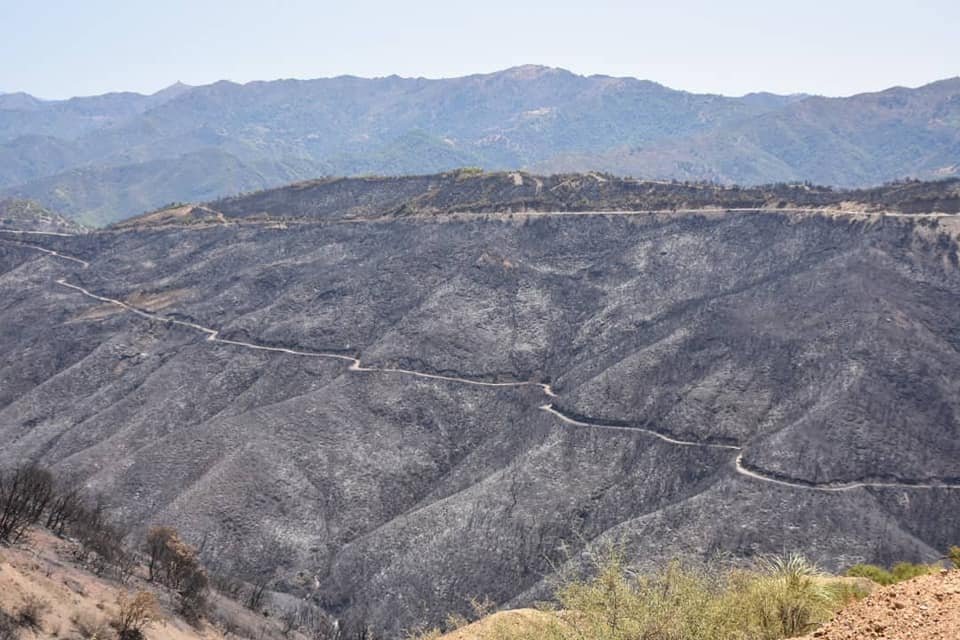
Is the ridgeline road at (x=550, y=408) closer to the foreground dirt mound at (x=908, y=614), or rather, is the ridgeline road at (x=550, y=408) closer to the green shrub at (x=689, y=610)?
the green shrub at (x=689, y=610)

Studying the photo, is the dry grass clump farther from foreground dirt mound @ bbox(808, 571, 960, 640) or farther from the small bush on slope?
the small bush on slope

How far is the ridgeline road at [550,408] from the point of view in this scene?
192ft

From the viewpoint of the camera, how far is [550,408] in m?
78.2

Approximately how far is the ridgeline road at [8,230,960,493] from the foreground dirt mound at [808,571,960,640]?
137ft

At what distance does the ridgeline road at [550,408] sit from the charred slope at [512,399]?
1.42 feet

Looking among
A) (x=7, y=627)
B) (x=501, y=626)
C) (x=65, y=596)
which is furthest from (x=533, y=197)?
(x=7, y=627)

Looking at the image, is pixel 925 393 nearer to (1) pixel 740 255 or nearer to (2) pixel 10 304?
(1) pixel 740 255

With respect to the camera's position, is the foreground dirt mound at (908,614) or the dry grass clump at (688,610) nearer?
the foreground dirt mound at (908,614)

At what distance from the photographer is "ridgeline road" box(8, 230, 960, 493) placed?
58.7 metres

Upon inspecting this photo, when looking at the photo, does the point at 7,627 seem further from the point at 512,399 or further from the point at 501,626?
the point at 512,399

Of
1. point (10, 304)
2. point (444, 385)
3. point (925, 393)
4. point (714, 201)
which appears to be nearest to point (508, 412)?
point (444, 385)

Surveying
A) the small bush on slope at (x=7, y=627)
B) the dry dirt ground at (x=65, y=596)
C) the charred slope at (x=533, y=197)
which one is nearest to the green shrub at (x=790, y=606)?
the small bush on slope at (x=7, y=627)

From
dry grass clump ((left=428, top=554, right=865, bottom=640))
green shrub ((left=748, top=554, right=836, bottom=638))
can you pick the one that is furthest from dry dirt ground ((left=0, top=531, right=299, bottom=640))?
green shrub ((left=748, top=554, right=836, bottom=638))

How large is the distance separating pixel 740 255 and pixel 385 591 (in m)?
55.1
